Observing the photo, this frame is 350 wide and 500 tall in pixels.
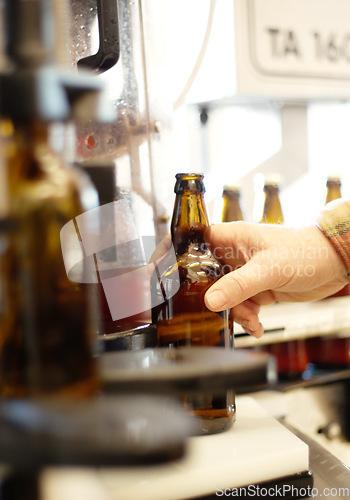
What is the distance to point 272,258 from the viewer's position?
2.16 feet

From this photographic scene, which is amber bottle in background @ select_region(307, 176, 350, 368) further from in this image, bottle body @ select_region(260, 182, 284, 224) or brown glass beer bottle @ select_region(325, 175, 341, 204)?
bottle body @ select_region(260, 182, 284, 224)

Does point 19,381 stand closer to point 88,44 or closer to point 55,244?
point 55,244

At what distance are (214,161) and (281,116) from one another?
0.94 ft

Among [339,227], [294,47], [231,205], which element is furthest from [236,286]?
[294,47]

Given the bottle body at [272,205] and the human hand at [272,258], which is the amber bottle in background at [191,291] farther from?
the bottle body at [272,205]

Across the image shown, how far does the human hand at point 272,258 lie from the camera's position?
2.12ft

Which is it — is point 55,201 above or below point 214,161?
below

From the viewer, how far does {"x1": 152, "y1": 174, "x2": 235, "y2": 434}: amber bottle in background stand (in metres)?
0.59

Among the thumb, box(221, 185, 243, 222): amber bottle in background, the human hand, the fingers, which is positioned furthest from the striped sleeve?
box(221, 185, 243, 222): amber bottle in background

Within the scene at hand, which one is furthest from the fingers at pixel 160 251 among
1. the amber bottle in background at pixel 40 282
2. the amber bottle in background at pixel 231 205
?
the amber bottle in background at pixel 231 205

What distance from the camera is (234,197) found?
1240mm

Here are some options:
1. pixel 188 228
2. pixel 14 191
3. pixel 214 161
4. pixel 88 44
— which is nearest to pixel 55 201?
pixel 14 191

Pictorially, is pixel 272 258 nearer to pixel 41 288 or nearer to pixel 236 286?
pixel 236 286

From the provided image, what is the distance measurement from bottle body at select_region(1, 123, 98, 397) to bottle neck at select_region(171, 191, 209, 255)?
37 cm
